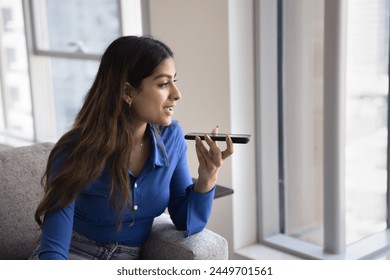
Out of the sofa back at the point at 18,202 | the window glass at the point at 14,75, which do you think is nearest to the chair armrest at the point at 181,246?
the sofa back at the point at 18,202

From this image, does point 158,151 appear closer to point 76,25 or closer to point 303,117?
point 303,117

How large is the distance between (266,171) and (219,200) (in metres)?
0.23

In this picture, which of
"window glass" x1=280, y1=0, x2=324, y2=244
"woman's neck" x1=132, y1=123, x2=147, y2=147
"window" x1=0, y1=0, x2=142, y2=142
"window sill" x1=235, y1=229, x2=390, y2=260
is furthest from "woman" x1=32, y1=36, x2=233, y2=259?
"window" x1=0, y1=0, x2=142, y2=142

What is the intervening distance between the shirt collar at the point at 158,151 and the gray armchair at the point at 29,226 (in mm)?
221

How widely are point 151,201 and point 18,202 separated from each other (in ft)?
1.55

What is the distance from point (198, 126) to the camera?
256 cm

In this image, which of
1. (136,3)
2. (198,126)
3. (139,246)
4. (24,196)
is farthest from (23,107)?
(139,246)

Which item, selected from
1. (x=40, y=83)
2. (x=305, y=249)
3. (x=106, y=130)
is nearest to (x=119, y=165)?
(x=106, y=130)

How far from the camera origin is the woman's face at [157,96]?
162 centimetres

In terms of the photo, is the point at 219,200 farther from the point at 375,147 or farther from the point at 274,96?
the point at 375,147

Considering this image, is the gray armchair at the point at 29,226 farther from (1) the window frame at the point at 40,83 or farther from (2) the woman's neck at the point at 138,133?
(1) the window frame at the point at 40,83

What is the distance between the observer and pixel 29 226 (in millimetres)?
1959

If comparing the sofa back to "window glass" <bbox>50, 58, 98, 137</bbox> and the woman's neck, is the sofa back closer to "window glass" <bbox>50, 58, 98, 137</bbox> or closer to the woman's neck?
the woman's neck

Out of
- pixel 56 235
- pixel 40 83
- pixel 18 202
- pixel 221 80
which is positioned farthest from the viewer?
pixel 40 83
